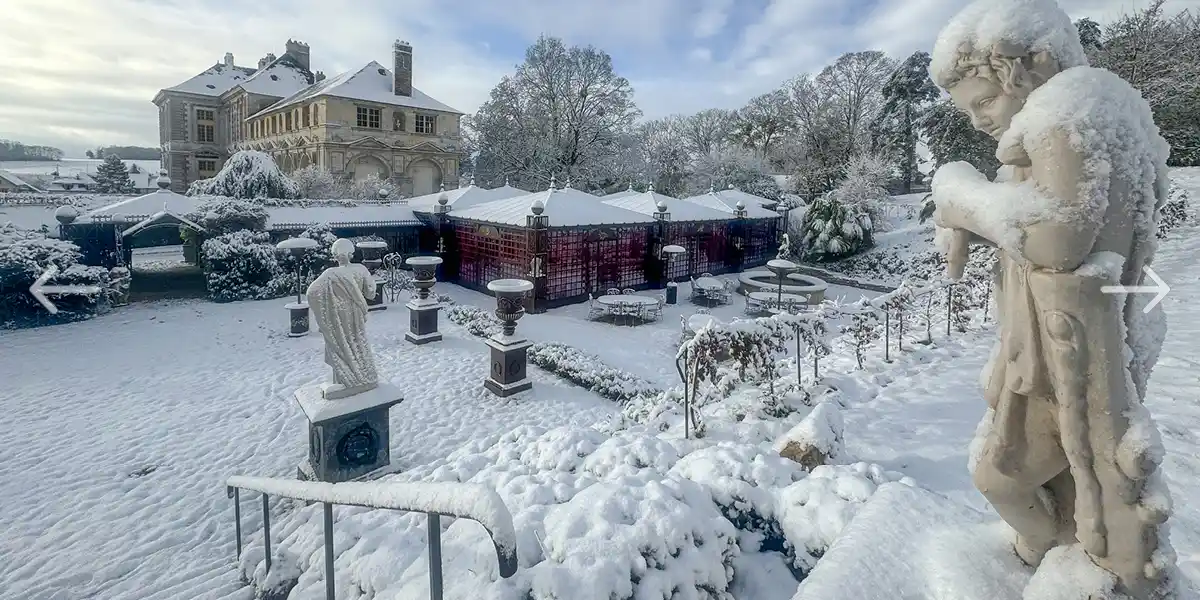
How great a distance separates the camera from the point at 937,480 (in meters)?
4.57

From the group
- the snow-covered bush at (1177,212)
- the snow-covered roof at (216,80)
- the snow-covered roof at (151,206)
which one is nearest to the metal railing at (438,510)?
the snow-covered roof at (151,206)

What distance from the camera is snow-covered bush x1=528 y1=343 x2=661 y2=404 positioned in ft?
30.5

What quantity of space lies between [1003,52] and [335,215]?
20.0 meters

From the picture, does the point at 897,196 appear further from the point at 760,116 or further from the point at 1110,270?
the point at 1110,270

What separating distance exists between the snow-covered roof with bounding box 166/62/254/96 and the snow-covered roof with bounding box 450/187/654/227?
38187 mm

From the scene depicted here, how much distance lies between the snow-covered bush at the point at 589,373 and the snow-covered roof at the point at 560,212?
5.41 meters

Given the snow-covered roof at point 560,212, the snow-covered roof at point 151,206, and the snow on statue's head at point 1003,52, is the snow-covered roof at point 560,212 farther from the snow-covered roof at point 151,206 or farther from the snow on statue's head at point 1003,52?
the snow on statue's head at point 1003,52

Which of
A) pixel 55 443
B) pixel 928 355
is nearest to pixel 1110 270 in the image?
pixel 928 355

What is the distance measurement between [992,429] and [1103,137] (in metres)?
1.05

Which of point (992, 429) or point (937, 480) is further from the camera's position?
point (937, 480)

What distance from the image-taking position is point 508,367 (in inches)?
360

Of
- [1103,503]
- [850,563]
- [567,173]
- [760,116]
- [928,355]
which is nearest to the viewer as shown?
[1103,503]

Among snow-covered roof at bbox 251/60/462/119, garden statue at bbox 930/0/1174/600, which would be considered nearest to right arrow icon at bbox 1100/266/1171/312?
garden statue at bbox 930/0/1174/600

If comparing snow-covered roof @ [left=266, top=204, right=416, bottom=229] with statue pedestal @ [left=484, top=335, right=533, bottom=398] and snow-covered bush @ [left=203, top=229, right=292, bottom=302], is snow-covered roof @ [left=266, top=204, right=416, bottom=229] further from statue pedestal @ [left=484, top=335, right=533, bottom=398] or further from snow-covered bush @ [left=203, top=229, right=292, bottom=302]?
statue pedestal @ [left=484, top=335, right=533, bottom=398]
